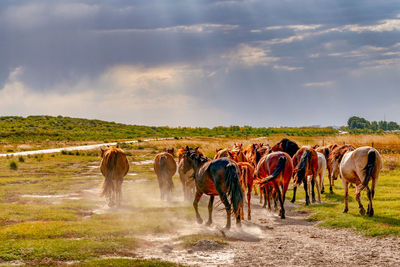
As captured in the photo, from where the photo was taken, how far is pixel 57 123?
129375mm

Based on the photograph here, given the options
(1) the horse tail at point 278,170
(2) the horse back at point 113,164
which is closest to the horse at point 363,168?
(1) the horse tail at point 278,170

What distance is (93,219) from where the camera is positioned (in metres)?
13.8

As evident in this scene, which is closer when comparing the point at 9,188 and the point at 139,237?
the point at 139,237

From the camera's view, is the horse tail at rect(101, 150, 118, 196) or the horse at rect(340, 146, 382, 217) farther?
the horse tail at rect(101, 150, 118, 196)

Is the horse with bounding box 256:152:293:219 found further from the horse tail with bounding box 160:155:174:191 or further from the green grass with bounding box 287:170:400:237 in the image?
the horse tail with bounding box 160:155:174:191

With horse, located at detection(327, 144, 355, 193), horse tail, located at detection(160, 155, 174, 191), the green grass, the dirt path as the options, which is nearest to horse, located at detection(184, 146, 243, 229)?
the dirt path

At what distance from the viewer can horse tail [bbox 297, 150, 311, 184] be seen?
54.5 ft

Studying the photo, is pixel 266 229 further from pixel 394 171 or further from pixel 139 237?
pixel 394 171

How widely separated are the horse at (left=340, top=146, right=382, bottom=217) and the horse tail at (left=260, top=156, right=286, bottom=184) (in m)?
2.04

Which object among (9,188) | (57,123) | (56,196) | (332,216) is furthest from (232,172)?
(57,123)

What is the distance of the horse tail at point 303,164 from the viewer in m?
16.6

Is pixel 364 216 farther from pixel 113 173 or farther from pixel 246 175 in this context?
pixel 113 173

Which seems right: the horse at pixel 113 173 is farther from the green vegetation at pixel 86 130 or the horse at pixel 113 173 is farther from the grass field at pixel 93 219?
the green vegetation at pixel 86 130

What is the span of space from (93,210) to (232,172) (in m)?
6.56
